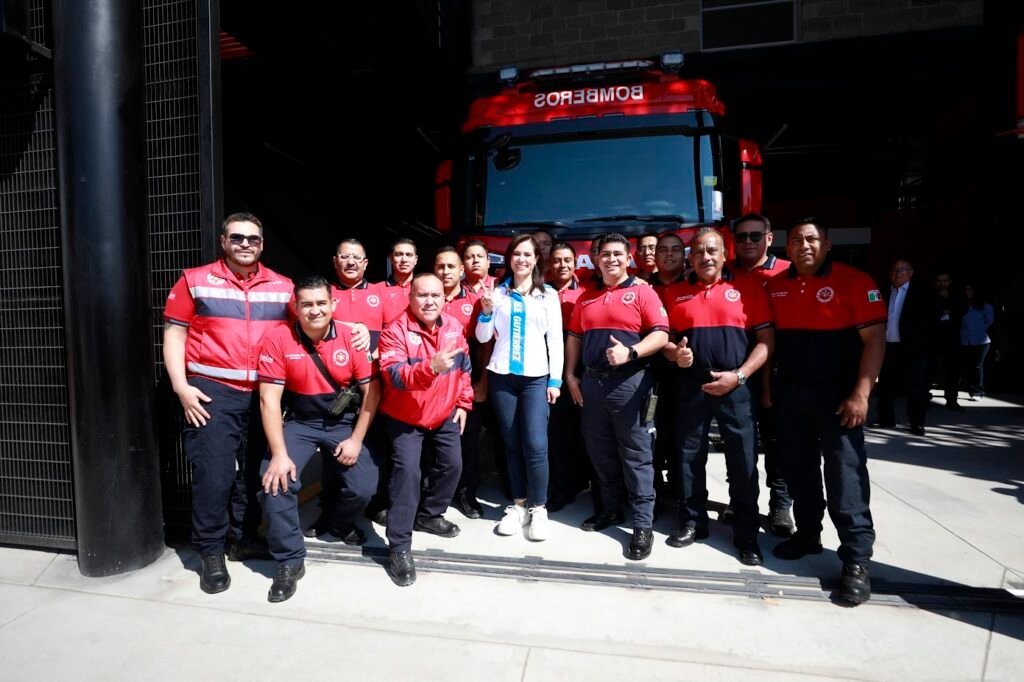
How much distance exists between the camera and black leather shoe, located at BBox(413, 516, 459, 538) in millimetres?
3309

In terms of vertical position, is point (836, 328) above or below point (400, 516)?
above

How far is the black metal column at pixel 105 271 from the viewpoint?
277 centimetres

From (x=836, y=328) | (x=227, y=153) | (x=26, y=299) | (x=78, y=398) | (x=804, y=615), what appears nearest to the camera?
(x=804, y=615)

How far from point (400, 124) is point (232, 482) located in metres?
7.17

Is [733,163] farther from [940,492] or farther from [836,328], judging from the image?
[940,492]

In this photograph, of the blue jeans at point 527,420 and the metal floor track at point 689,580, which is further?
the blue jeans at point 527,420

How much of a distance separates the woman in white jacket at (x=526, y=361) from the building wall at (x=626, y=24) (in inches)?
323

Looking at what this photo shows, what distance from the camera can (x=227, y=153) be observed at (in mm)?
8227

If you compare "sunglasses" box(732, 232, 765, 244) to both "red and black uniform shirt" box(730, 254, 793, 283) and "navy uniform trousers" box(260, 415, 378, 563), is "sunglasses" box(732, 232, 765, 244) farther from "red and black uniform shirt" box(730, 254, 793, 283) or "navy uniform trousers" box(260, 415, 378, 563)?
"navy uniform trousers" box(260, 415, 378, 563)

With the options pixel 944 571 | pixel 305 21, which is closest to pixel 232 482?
pixel 944 571

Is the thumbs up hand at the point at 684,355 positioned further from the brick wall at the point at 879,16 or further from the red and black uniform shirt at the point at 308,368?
the brick wall at the point at 879,16

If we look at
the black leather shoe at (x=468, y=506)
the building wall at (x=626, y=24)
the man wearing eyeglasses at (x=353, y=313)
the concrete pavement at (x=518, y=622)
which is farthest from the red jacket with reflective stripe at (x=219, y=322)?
the building wall at (x=626, y=24)

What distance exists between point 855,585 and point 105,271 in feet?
13.5

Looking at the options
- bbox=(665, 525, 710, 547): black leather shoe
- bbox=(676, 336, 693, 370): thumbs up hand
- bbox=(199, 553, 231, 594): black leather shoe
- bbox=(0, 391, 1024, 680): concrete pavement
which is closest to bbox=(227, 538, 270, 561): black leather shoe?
bbox=(0, 391, 1024, 680): concrete pavement
